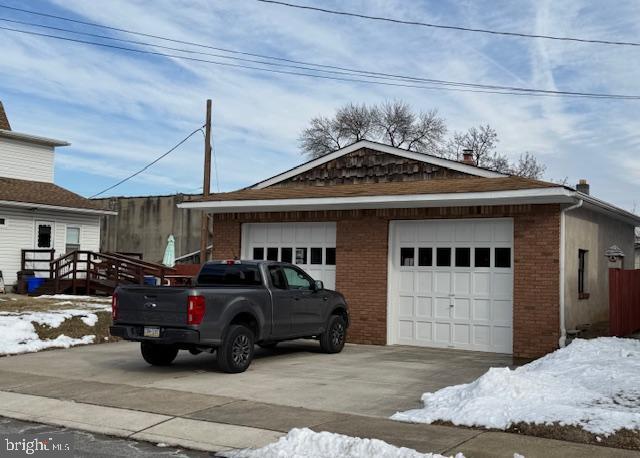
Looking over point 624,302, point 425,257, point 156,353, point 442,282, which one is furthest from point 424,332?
point 156,353

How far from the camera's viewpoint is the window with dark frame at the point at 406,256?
15.1m

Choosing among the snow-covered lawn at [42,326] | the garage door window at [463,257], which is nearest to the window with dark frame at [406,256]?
the garage door window at [463,257]

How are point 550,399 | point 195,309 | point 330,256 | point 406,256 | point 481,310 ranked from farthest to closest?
point 330,256, point 406,256, point 481,310, point 195,309, point 550,399

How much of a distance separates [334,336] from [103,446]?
23.3 feet

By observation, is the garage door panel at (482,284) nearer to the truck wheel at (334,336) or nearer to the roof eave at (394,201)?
the roof eave at (394,201)

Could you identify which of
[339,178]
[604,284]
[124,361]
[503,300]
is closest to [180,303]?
[124,361]

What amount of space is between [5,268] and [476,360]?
64.8ft

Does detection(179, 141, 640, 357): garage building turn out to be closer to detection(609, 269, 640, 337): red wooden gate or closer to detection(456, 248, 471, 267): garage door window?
detection(456, 248, 471, 267): garage door window

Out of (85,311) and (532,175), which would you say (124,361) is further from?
(532,175)

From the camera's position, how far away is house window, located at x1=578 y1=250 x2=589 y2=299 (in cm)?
1464

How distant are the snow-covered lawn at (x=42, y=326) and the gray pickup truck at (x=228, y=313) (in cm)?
339

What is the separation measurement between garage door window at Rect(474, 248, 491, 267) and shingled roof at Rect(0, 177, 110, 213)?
18.3 m

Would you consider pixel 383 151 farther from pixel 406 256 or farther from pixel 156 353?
pixel 156 353

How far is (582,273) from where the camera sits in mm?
14867
